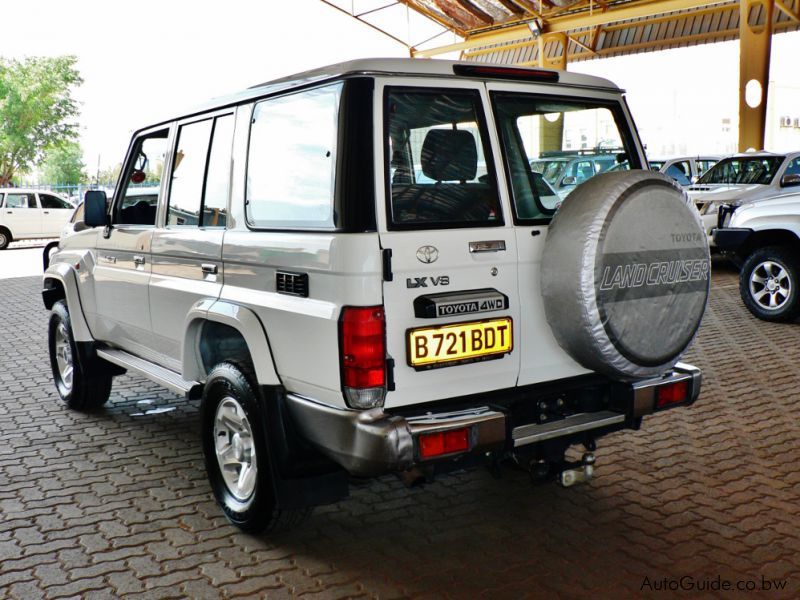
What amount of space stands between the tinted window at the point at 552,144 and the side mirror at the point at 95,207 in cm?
272

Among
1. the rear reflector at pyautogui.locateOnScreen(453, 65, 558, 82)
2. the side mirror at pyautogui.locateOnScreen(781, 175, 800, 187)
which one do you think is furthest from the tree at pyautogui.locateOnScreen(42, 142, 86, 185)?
the rear reflector at pyautogui.locateOnScreen(453, 65, 558, 82)

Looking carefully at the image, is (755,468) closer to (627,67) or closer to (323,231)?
(323,231)

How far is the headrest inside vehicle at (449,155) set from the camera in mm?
3332

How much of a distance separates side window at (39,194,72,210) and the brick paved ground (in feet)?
62.9

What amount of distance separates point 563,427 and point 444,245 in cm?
100

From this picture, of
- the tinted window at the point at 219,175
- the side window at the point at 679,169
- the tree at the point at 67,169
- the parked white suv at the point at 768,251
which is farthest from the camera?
the tree at the point at 67,169

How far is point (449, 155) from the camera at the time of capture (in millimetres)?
3367

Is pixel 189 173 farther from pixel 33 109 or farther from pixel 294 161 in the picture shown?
pixel 33 109

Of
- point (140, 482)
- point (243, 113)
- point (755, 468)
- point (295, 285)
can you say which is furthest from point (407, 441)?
point (755, 468)

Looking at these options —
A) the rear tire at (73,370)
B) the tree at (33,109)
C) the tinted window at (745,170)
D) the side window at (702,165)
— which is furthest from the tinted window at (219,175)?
the tree at (33,109)

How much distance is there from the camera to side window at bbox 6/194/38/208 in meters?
22.4

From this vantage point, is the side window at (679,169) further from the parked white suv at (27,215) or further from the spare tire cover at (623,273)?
the parked white suv at (27,215)

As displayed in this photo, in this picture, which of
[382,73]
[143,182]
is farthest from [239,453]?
[143,182]

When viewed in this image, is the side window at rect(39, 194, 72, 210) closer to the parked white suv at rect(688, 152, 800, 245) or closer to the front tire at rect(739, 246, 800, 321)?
the parked white suv at rect(688, 152, 800, 245)
